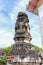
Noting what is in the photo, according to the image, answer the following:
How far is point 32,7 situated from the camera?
1207 millimetres

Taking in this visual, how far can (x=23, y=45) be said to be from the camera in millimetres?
4551

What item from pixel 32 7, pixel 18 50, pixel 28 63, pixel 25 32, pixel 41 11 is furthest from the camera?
pixel 25 32

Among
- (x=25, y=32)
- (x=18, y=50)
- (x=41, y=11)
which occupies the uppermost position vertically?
(x=41, y=11)

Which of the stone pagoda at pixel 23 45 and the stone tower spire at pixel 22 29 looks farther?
the stone tower spire at pixel 22 29

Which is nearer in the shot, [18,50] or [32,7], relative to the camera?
[32,7]

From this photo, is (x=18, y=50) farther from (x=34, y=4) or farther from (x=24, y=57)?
(x=34, y=4)

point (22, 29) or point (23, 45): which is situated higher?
point (22, 29)

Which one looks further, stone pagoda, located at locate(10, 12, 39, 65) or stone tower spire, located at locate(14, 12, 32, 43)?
stone tower spire, located at locate(14, 12, 32, 43)

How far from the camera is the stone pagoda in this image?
408cm

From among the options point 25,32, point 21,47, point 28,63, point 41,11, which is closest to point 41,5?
point 41,11

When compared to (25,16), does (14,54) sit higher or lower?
lower

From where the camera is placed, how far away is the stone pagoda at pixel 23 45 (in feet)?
13.4

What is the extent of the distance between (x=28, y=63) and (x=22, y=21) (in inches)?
65.1

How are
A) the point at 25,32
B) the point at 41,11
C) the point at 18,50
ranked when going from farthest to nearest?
the point at 25,32
the point at 18,50
the point at 41,11
